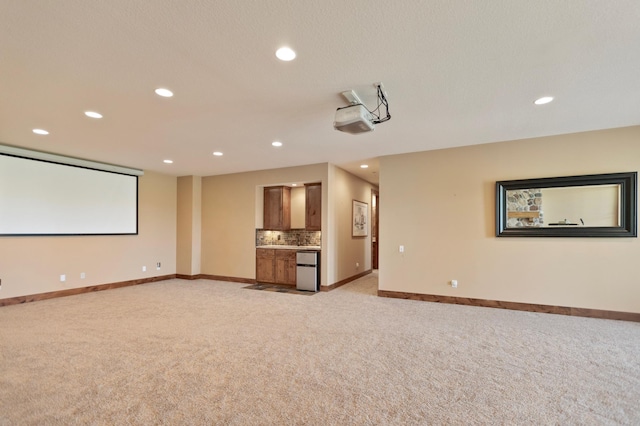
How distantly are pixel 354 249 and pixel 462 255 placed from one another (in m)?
2.94

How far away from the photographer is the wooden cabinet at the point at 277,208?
7.13 metres

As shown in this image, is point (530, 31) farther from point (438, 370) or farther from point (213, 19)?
point (438, 370)

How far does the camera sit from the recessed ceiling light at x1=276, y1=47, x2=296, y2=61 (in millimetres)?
2270

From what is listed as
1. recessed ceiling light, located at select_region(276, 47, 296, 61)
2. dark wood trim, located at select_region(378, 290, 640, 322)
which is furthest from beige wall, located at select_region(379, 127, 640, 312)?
recessed ceiling light, located at select_region(276, 47, 296, 61)

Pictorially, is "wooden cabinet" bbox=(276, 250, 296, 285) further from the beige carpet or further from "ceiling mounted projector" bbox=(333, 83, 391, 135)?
"ceiling mounted projector" bbox=(333, 83, 391, 135)

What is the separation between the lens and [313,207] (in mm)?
6637

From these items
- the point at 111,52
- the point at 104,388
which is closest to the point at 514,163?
the point at 111,52

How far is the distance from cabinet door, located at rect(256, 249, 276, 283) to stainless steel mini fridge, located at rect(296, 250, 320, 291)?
736mm

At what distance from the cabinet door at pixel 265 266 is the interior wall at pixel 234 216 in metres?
0.16

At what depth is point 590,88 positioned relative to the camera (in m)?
2.95

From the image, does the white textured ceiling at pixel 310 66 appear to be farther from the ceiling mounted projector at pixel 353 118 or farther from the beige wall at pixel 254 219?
the beige wall at pixel 254 219

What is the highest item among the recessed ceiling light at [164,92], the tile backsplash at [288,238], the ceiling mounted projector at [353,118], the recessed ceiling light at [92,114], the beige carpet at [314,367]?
the recessed ceiling light at [164,92]

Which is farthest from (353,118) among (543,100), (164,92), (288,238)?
(288,238)

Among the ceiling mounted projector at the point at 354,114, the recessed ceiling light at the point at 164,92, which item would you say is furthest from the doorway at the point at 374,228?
the recessed ceiling light at the point at 164,92
